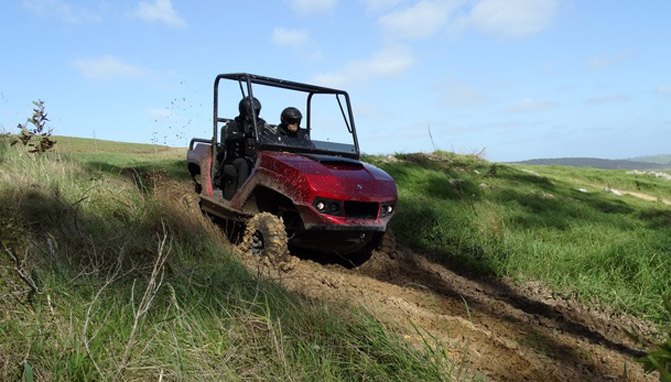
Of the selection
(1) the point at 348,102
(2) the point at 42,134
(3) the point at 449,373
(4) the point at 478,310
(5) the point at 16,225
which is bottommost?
(4) the point at 478,310

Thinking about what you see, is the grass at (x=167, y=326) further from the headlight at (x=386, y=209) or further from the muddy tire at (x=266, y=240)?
the headlight at (x=386, y=209)

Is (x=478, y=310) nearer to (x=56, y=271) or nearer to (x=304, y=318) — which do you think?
(x=304, y=318)

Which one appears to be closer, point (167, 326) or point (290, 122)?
point (167, 326)

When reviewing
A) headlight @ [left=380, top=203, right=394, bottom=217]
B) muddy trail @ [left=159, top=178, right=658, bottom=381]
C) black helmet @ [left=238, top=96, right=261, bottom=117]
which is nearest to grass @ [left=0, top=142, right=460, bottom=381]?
muddy trail @ [left=159, top=178, right=658, bottom=381]

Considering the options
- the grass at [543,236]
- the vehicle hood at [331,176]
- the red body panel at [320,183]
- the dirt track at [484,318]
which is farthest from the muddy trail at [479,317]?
the vehicle hood at [331,176]

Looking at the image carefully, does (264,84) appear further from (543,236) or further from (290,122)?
(543,236)

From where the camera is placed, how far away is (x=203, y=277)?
4133 mm

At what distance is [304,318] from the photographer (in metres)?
3.54

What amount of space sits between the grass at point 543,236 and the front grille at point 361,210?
1.87 metres

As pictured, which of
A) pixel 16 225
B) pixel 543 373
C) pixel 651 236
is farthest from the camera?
pixel 651 236

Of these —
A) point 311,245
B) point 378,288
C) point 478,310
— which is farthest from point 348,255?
point 478,310

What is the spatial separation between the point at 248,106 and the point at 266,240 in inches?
61.7

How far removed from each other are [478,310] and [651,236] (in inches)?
138

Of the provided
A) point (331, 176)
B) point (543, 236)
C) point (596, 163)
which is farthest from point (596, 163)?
point (331, 176)
